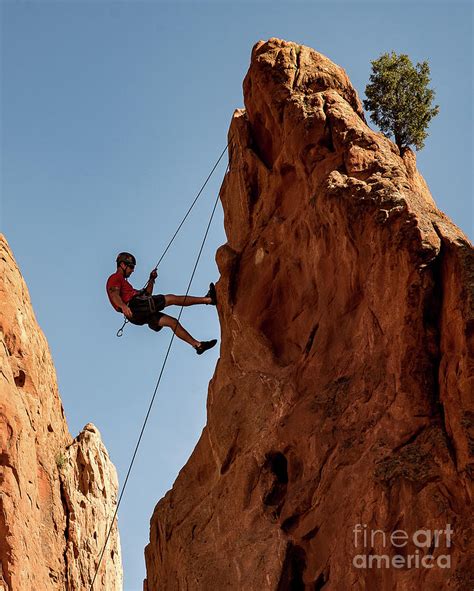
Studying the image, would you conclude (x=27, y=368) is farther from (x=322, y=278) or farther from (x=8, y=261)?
(x=322, y=278)

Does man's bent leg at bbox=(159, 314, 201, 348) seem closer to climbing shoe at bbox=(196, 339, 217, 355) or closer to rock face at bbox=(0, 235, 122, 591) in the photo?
climbing shoe at bbox=(196, 339, 217, 355)

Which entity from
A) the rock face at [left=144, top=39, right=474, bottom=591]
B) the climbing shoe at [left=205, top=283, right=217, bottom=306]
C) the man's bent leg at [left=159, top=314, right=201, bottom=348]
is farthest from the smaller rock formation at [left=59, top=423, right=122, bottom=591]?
the climbing shoe at [left=205, top=283, right=217, bottom=306]

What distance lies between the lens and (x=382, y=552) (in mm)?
17297

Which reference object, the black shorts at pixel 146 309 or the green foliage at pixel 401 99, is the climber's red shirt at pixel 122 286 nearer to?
the black shorts at pixel 146 309

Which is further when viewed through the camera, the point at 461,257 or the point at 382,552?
the point at 461,257

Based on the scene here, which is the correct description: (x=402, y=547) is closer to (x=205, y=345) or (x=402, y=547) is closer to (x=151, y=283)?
(x=205, y=345)

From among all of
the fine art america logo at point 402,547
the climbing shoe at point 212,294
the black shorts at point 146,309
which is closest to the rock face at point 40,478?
the black shorts at point 146,309

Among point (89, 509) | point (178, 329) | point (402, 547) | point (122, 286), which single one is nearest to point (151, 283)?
point (122, 286)

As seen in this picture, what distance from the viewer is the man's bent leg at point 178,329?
25.4 meters

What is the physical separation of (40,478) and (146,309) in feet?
21.0

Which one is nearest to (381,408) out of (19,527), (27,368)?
(19,527)

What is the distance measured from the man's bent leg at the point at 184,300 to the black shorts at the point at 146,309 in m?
0.13

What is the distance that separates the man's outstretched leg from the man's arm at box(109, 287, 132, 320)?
77 centimetres

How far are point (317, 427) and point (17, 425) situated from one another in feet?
32.1
